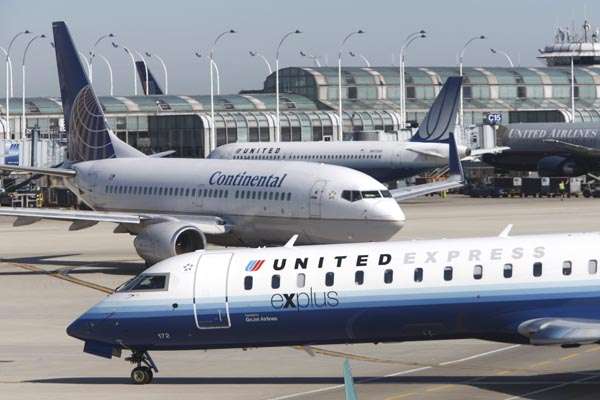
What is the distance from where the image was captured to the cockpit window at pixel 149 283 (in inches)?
1219

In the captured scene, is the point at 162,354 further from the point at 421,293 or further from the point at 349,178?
the point at 349,178

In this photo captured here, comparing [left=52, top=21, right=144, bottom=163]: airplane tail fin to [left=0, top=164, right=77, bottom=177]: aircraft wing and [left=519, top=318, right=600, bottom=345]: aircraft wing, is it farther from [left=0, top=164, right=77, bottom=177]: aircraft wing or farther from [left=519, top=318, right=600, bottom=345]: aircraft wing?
[left=519, top=318, right=600, bottom=345]: aircraft wing

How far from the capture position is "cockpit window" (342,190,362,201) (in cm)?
5247

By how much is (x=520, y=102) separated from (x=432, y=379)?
456 feet

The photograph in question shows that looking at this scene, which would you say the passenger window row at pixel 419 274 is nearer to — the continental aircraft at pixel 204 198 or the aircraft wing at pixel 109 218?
the continental aircraft at pixel 204 198

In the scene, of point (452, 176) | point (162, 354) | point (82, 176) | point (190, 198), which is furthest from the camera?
point (452, 176)

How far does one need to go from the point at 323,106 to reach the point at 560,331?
133 m

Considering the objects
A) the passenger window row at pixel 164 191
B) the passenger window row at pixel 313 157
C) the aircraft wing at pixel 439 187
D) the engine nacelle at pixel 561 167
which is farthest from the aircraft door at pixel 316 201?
the engine nacelle at pixel 561 167

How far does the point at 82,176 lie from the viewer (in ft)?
207

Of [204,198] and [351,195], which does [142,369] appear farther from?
[204,198]

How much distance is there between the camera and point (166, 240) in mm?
52625

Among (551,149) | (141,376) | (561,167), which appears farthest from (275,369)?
(551,149)

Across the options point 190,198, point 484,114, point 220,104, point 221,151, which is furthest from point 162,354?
point 484,114

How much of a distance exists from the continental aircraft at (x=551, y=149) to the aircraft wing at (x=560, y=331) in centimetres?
8946
